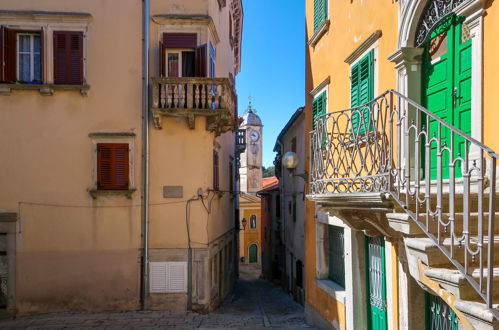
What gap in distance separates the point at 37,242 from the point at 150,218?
3.43 metres

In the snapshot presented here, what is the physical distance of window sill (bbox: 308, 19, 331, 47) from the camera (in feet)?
32.7

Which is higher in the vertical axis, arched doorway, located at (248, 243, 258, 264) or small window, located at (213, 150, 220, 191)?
small window, located at (213, 150, 220, 191)

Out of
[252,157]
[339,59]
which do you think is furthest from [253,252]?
[339,59]

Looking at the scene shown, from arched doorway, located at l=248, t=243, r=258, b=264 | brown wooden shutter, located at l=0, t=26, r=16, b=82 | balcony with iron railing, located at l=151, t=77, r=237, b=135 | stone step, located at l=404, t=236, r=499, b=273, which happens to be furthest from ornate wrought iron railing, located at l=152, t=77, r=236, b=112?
arched doorway, located at l=248, t=243, r=258, b=264

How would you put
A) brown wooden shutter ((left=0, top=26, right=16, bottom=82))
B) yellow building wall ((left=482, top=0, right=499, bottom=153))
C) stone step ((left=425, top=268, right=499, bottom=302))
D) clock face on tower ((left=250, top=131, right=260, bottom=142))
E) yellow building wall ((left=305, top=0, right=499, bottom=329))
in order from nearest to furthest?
stone step ((left=425, top=268, right=499, bottom=302)), yellow building wall ((left=482, top=0, right=499, bottom=153)), yellow building wall ((left=305, top=0, right=499, bottom=329)), brown wooden shutter ((left=0, top=26, right=16, bottom=82)), clock face on tower ((left=250, top=131, right=260, bottom=142))

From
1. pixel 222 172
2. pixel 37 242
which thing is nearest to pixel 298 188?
pixel 222 172

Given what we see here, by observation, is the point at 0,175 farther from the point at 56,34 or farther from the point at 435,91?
the point at 435,91

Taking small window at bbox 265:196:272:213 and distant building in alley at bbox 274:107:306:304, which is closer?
distant building in alley at bbox 274:107:306:304

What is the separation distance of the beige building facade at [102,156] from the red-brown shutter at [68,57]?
1.2 inches

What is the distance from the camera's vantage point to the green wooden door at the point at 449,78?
16.9ft

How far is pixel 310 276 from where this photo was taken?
11188 millimetres

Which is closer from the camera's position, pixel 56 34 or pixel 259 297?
pixel 56 34

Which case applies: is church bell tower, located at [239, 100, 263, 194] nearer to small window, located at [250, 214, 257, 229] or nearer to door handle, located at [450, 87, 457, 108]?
small window, located at [250, 214, 257, 229]

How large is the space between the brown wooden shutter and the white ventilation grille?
7.08m
